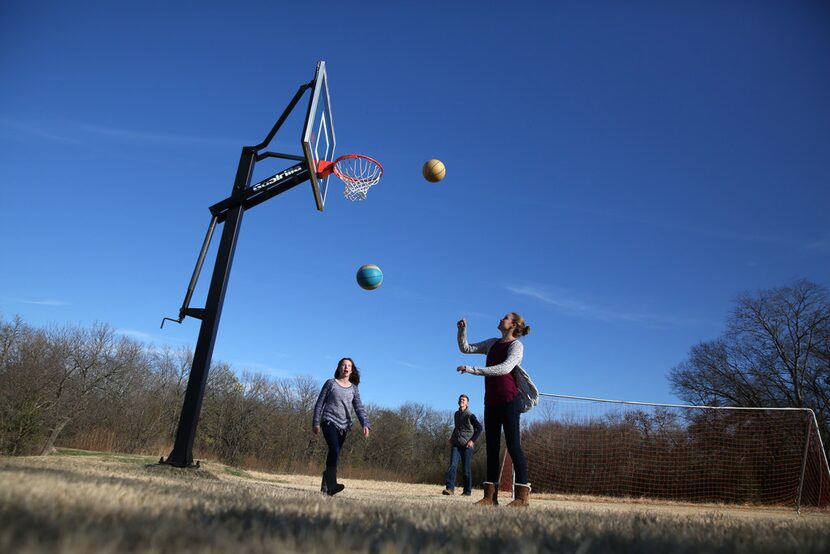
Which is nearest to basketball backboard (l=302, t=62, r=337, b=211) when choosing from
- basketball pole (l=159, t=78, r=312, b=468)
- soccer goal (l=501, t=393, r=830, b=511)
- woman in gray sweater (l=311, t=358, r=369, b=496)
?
basketball pole (l=159, t=78, r=312, b=468)

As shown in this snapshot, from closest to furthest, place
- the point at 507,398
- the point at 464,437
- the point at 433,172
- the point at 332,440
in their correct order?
the point at 507,398
the point at 332,440
the point at 433,172
the point at 464,437

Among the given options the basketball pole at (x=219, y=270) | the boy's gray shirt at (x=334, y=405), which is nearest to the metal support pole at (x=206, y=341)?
the basketball pole at (x=219, y=270)

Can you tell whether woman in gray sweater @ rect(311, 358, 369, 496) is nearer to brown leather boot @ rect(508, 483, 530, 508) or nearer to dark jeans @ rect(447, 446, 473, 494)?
brown leather boot @ rect(508, 483, 530, 508)

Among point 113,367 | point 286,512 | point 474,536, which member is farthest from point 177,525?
point 113,367

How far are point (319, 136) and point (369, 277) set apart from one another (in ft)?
9.35

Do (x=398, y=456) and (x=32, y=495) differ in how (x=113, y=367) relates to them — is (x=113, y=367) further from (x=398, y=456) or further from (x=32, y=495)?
(x=32, y=495)

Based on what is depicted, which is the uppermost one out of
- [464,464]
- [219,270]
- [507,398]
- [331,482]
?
[219,270]

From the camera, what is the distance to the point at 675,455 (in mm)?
15359

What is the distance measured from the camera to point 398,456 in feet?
126

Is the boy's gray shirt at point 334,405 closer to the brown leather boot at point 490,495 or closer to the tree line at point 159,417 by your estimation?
the brown leather boot at point 490,495

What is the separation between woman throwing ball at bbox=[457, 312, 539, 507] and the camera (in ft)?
18.8

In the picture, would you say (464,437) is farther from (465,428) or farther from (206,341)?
(206,341)

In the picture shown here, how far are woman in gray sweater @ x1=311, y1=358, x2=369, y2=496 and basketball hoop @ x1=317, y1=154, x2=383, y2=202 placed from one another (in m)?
4.41

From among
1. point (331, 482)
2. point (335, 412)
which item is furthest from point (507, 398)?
point (331, 482)
